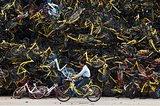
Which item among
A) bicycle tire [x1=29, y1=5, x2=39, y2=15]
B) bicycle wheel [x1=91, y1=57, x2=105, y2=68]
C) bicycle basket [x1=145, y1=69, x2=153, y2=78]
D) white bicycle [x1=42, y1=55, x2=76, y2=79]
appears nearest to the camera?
white bicycle [x1=42, y1=55, x2=76, y2=79]

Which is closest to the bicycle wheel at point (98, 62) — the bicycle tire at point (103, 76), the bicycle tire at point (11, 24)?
the bicycle tire at point (103, 76)

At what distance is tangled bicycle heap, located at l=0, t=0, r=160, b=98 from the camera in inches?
619

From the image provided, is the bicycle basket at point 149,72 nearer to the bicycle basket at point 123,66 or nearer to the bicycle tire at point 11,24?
the bicycle basket at point 123,66

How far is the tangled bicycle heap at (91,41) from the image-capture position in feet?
51.5

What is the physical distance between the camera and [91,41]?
15.7 meters

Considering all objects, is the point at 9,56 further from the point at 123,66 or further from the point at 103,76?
the point at 123,66

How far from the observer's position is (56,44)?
17.5 meters

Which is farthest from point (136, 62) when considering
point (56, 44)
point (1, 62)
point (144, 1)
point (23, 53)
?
point (1, 62)

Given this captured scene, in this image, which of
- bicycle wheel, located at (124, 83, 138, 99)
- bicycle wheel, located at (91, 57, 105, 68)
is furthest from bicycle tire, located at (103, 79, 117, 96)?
bicycle wheel, located at (91, 57, 105, 68)

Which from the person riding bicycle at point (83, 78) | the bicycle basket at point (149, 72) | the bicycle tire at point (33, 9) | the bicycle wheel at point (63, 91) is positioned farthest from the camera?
the bicycle tire at point (33, 9)

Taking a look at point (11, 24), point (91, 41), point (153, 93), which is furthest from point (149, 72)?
point (11, 24)

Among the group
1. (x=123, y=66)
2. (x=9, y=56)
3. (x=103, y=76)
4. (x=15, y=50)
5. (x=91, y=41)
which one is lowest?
(x=103, y=76)

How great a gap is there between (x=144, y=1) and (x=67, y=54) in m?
6.72

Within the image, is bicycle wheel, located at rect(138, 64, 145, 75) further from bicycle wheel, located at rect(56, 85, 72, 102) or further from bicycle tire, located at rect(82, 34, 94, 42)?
bicycle wheel, located at rect(56, 85, 72, 102)
